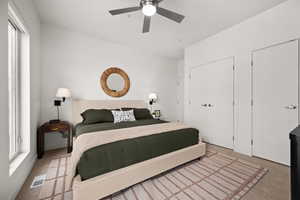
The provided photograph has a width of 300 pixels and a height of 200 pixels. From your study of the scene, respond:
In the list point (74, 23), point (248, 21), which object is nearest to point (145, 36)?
point (74, 23)

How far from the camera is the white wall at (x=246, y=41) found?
2162 millimetres

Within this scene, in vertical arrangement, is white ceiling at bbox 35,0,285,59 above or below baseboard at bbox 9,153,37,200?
above

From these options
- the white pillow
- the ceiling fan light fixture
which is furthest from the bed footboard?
the ceiling fan light fixture

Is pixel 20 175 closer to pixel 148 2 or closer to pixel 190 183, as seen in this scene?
pixel 190 183

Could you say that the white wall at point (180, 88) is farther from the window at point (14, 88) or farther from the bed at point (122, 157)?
the window at point (14, 88)

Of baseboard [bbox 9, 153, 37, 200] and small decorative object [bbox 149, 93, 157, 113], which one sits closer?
baseboard [bbox 9, 153, 37, 200]

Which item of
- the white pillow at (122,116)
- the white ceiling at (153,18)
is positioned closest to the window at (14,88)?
the white ceiling at (153,18)

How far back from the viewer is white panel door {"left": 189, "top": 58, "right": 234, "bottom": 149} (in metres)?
2.96

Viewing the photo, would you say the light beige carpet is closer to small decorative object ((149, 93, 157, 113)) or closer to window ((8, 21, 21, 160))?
window ((8, 21, 21, 160))

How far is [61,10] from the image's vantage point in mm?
2375

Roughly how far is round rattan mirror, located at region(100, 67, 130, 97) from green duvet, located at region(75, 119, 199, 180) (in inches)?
85.3

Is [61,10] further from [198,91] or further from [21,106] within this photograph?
[198,91]

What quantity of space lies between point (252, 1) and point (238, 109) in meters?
1.97

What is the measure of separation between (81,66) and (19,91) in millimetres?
1468
